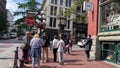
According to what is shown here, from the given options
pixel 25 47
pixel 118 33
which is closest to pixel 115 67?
pixel 118 33

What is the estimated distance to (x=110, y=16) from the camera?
18766 mm

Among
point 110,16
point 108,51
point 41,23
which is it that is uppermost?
point 110,16

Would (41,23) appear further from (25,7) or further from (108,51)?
(25,7)

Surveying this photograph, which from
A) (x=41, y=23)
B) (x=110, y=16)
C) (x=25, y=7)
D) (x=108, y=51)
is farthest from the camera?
(x=25, y=7)

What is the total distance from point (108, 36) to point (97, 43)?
180 centimetres

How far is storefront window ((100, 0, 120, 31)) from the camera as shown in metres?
17.8

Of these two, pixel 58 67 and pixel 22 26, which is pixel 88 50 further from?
pixel 22 26

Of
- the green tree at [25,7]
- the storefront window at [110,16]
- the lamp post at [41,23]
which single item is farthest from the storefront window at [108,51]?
the green tree at [25,7]

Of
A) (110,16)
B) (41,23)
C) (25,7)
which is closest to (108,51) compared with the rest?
(110,16)

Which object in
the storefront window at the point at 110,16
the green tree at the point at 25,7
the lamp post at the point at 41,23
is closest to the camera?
the storefront window at the point at 110,16

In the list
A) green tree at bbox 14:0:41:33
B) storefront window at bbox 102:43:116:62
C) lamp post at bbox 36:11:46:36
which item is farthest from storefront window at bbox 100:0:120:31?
green tree at bbox 14:0:41:33

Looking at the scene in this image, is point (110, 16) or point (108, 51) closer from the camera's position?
point (108, 51)

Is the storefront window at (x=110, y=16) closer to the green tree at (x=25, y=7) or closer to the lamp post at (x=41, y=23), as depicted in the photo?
the lamp post at (x=41, y=23)

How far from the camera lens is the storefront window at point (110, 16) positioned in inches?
699
